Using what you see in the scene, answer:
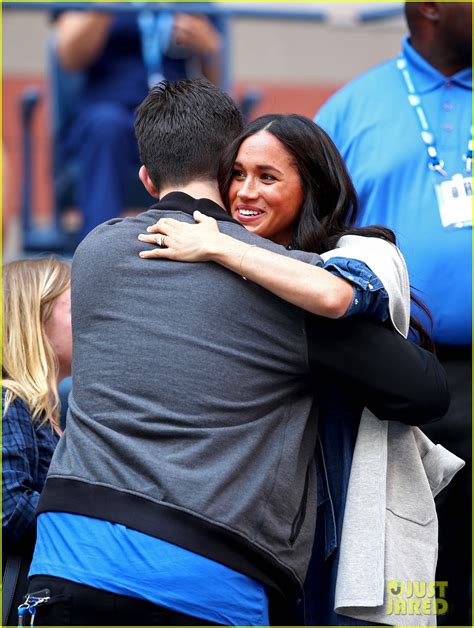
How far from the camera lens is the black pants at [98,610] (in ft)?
6.63

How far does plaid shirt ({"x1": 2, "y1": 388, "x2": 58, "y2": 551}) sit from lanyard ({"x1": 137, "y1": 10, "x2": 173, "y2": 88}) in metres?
3.19

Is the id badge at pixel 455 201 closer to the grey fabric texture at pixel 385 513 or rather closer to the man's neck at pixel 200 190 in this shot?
the grey fabric texture at pixel 385 513

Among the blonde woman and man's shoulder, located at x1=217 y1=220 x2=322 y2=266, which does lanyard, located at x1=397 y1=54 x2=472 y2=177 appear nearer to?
the blonde woman

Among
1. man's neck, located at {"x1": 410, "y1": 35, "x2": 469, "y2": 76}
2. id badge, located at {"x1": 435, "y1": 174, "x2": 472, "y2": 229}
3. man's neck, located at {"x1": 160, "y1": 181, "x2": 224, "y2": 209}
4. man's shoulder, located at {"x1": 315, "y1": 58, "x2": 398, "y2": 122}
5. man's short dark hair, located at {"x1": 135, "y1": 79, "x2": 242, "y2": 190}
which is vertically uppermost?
man's neck, located at {"x1": 410, "y1": 35, "x2": 469, "y2": 76}

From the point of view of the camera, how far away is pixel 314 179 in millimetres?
2387

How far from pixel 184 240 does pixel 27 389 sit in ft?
2.48

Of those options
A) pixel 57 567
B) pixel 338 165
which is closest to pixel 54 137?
pixel 338 165

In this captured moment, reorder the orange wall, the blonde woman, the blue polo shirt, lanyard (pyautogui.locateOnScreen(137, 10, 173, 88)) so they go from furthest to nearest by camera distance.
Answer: the orange wall
lanyard (pyautogui.locateOnScreen(137, 10, 173, 88))
the blue polo shirt
the blonde woman

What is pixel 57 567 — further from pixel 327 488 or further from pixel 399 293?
pixel 399 293

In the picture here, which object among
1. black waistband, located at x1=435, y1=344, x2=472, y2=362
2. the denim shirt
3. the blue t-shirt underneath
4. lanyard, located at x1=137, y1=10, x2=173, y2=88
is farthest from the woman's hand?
lanyard, located at x1=137, y1=10, x2=173, y2=88

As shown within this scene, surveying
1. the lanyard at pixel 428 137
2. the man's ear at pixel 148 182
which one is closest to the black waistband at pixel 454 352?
the lanyard at pixel 428 137

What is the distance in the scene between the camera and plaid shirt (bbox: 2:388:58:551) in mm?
2459

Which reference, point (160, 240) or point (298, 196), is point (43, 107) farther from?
point (160, 240)

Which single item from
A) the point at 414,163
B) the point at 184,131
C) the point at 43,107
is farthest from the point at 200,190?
the point at 43,107
